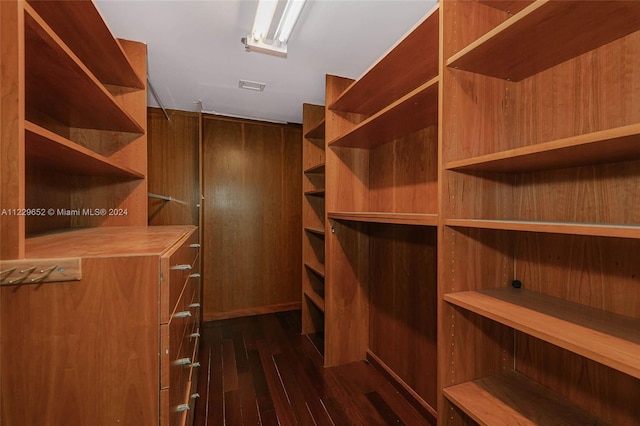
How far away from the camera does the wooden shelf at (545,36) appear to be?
73 centimetres

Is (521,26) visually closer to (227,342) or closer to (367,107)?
(367,107)

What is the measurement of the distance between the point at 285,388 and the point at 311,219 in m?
1.48

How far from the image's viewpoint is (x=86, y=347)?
2.46 feet

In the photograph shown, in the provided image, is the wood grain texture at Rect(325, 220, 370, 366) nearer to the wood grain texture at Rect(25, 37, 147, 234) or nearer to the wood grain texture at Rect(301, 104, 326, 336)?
the wood grain texture at Rect(301, 104, 326, 336)

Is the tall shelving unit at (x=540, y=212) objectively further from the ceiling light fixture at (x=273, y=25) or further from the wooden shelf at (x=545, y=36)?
the ceiling light fixture at (x=273, y=25)

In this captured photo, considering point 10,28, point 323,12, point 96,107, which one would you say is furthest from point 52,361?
point 323,12

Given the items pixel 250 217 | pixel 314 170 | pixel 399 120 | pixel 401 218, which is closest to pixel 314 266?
pixel 314 170

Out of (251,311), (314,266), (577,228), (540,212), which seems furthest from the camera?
(251,311)

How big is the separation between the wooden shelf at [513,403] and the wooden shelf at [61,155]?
61.7 inches

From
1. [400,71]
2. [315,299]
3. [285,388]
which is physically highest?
[400,71]

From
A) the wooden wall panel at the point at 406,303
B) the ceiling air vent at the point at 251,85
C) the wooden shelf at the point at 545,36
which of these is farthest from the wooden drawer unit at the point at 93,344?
the ceiling air vent at the point at 251,85

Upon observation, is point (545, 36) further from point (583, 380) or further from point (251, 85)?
point (251, 85)

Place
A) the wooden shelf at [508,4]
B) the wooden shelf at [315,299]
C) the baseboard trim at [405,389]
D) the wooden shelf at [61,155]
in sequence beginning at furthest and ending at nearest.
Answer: the wooden shelf at [315,299] < the baseboard trim at [405,389] < the wooden shelf at [508,4] < the wooden shelf at [61,155]

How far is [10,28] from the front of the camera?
2.18 feet
